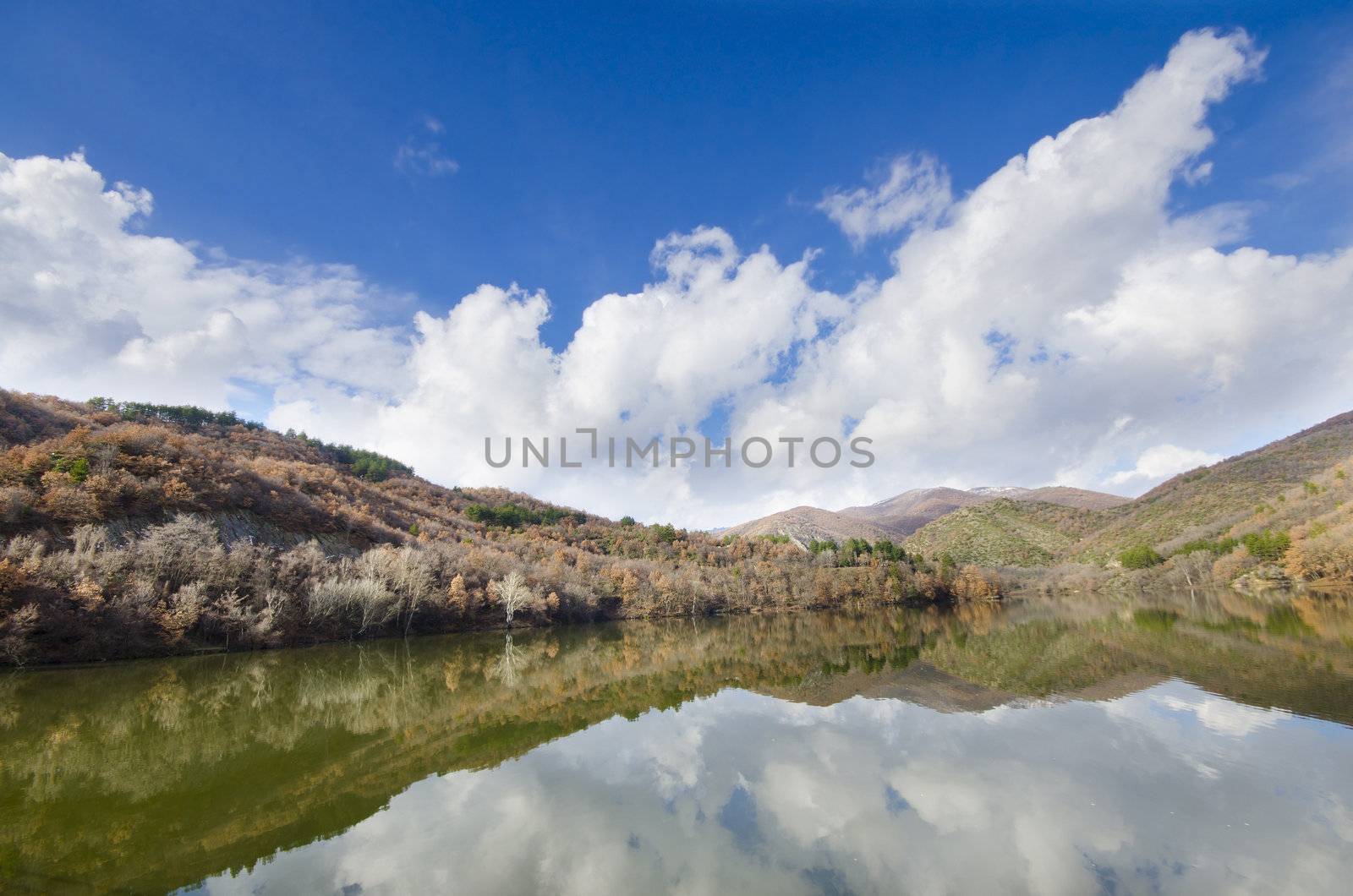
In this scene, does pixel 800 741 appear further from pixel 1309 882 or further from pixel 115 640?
pixel 115 640

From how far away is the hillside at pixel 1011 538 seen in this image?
16838cm

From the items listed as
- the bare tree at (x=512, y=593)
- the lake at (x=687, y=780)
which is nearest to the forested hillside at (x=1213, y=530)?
the lake at (x=687, y=780)

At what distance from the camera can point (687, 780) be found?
52.9ft

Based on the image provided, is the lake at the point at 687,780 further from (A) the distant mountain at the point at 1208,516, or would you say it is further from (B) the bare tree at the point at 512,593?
(A) the distant mountain at the point at 1208,516

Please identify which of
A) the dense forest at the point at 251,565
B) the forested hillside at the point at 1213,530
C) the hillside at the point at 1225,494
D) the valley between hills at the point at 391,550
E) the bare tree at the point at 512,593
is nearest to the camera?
the dense forest at the point at 251,565

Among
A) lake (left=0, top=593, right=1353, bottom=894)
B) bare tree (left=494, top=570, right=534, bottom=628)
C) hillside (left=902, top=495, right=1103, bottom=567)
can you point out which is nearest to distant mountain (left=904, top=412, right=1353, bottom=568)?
hillside (left=902, top=495, right=1103, bottom=567)

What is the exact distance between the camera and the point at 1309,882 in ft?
32.3

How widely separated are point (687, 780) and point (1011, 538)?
198 metres

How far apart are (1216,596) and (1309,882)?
101608mm

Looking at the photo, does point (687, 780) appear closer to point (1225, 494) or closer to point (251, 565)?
point (251, 565)

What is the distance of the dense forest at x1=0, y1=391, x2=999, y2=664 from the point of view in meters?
36.9

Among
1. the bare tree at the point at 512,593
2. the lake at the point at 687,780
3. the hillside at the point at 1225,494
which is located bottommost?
the lake at the point at 687,780

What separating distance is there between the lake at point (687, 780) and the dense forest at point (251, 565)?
7135 millimetres

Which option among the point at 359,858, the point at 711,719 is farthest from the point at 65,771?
the point at 711,719
